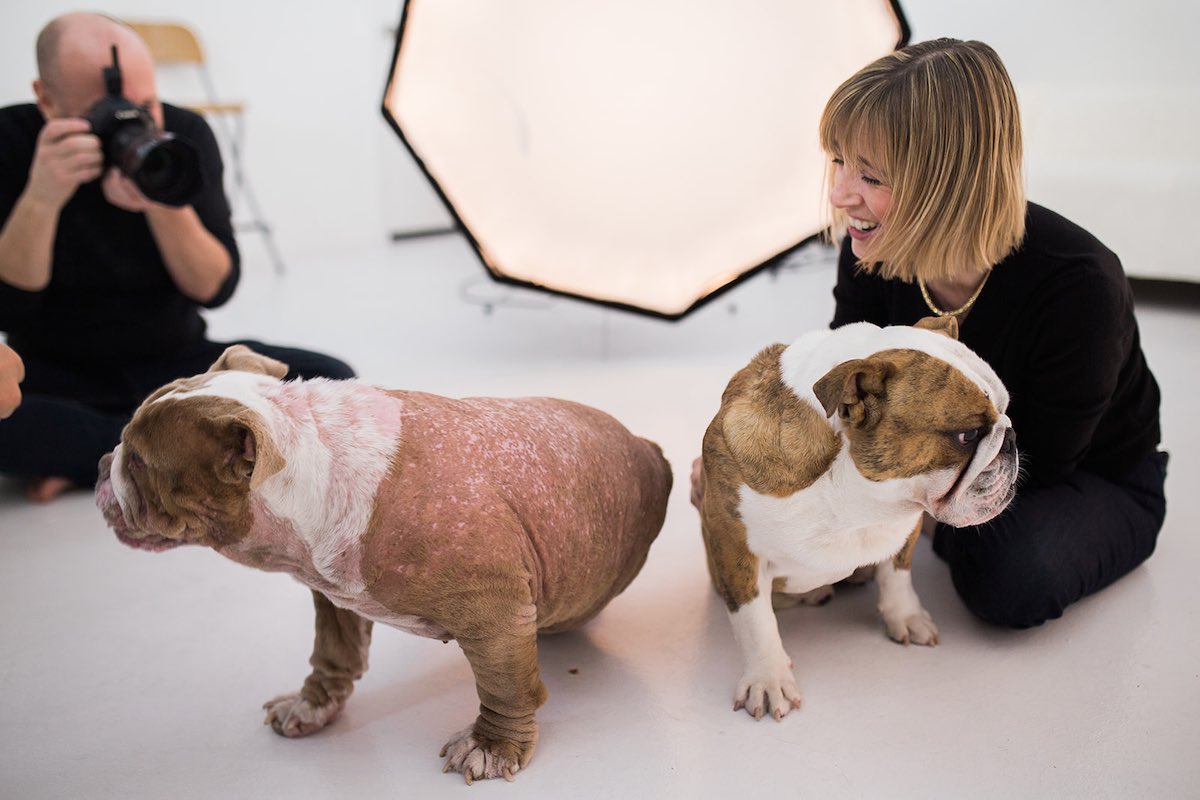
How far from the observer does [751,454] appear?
1403 mm

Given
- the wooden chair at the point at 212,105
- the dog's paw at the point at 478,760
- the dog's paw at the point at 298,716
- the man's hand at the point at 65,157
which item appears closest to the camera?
the dog's paw at the point at 478,760

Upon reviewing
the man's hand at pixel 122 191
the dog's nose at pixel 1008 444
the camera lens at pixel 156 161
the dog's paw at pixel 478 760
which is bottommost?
the dog's paw at pixel 478 760

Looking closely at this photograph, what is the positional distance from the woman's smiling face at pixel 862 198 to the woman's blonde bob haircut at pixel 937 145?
0.01 metres

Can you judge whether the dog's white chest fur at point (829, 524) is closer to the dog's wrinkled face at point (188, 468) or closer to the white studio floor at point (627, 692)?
the white studio floor at point (627, 692)

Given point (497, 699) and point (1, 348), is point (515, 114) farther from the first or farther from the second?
point (497, 699)

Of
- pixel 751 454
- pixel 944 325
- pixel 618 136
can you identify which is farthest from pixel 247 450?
pixel 618 136

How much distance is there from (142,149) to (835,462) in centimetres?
142

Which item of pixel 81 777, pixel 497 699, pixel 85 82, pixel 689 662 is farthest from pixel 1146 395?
pixel 85 82

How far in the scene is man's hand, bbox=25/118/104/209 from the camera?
6.41ft

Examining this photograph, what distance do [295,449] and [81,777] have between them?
24.7 inches

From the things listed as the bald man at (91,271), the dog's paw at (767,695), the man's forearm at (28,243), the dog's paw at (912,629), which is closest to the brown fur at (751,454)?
the dog's paw at (767,695)

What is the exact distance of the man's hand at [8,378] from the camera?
1.35m

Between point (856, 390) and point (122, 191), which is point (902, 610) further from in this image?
point (122, 191)

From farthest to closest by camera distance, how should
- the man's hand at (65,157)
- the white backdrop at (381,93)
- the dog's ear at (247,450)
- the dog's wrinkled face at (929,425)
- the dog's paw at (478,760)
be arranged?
the man's hand at (65,157)
the white backdrop at (381,93)
the dog's paw at (478,760)
the dog's wrinkled face at (929,425)
the dog's ear at (247,450)
